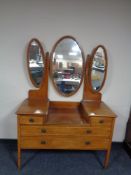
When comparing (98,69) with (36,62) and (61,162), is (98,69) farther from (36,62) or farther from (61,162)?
(61,162)

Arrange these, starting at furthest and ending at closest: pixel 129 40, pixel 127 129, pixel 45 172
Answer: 1. pixel 127 129
2. pixel 129 40
3. pixel 45 172

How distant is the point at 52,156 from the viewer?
2.28 m

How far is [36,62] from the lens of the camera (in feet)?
7.29

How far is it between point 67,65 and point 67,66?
1 centimetres

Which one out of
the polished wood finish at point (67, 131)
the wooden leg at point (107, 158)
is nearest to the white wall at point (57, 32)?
the polished wood finish at point (67, 131)

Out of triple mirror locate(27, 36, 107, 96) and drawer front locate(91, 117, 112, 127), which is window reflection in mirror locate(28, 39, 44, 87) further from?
drawer front locate(91, 117, 112, 127)

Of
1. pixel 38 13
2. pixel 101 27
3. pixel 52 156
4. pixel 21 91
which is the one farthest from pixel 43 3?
pixel 52 156

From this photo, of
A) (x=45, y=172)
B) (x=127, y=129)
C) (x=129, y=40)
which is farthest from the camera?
A: (x=127, y=129)

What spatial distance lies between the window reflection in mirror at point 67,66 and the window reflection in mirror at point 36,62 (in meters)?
0.17

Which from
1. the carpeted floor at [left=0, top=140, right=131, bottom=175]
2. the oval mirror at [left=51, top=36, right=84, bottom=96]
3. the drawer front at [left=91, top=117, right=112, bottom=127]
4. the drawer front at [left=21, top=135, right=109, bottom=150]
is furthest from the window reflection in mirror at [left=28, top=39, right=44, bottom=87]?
the carpeted floor at [left=0, top=140, right=131, bottom=175]

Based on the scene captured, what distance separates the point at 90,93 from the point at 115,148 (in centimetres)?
96

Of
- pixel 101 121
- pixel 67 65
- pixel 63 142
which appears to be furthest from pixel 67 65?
pixel 63 142

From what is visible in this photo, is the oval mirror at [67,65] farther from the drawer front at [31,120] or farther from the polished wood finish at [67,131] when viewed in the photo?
the drawer front at [31,120]

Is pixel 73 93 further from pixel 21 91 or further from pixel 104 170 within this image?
pixel 104 170
